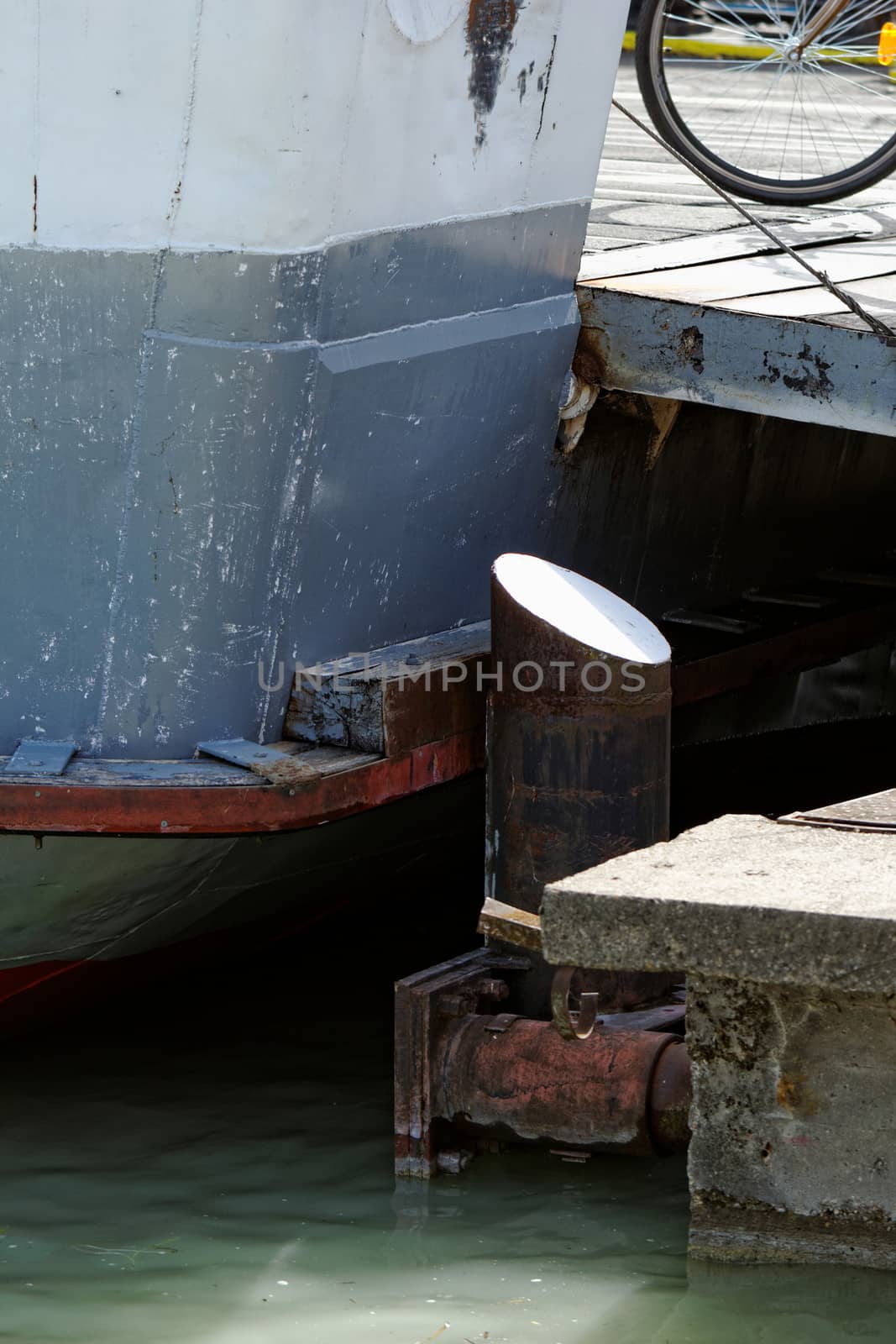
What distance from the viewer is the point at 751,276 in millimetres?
5688

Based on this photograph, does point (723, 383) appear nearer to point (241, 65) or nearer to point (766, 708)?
point (241, 65)

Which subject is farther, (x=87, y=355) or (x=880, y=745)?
(x=880, y=745)

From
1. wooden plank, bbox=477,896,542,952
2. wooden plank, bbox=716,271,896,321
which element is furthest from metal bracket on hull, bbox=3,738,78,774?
wooden plank, bbox=716,271,896,321

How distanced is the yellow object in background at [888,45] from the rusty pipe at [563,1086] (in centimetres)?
369

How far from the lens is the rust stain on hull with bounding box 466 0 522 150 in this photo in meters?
4.66

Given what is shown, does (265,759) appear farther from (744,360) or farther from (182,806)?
(744,360)

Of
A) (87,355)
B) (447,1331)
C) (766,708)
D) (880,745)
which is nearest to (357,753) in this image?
(87,355)

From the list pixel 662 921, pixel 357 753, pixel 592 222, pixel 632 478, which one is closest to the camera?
pixel 662 921

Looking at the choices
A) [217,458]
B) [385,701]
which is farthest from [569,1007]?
[217,458]

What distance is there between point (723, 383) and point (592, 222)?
1814 millimetres

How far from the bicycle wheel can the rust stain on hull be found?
175 centimetres

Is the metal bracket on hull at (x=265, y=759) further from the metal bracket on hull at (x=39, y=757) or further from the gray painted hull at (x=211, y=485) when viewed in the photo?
the metal bracket on hull at (x=39, y=757)

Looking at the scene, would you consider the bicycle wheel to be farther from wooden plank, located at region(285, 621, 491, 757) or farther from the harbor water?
the harbor water

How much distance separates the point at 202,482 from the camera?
176 inches
